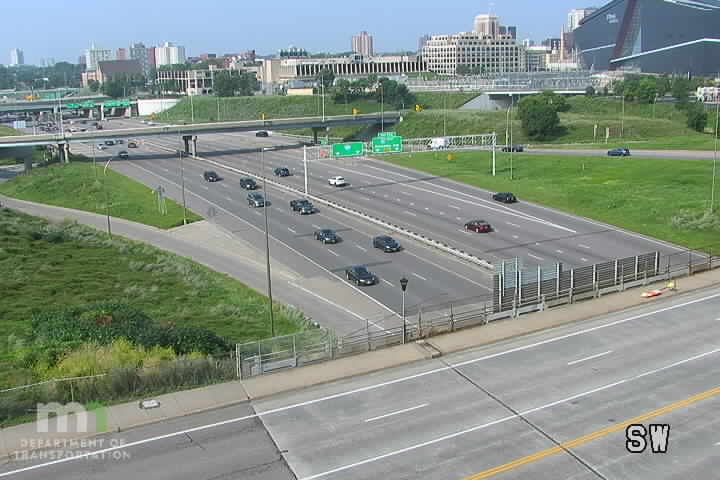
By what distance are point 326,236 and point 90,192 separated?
125 feet

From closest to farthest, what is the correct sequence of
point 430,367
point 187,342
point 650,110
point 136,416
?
point 136,416
point 430,367
point 187,342
point 650,110

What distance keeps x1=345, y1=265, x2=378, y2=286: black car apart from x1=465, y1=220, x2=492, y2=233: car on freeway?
14.5 m

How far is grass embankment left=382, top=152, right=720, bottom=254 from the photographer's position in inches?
2186

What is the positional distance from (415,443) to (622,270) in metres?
19.3

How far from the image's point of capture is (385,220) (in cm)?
6216

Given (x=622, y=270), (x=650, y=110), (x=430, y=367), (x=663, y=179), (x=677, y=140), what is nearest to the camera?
(x=430, y=367)

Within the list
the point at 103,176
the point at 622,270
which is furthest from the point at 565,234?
the point at 103,176

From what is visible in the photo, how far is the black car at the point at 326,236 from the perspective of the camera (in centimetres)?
5466

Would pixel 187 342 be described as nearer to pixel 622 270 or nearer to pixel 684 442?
pixel 684 442

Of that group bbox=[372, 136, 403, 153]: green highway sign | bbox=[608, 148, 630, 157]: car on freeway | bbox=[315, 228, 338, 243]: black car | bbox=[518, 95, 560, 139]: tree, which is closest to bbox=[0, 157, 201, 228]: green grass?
bbox=[315, 228, 338, 243]: black car

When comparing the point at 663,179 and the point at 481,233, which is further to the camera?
the point at 663,179

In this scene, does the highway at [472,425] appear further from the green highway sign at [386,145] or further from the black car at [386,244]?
the green highway sign at [386,145]

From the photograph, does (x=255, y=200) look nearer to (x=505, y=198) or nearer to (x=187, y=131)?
(x=505, y=198)

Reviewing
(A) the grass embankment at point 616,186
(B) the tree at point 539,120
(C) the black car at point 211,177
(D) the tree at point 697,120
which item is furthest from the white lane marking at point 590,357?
(D) the tree at point 697,120
